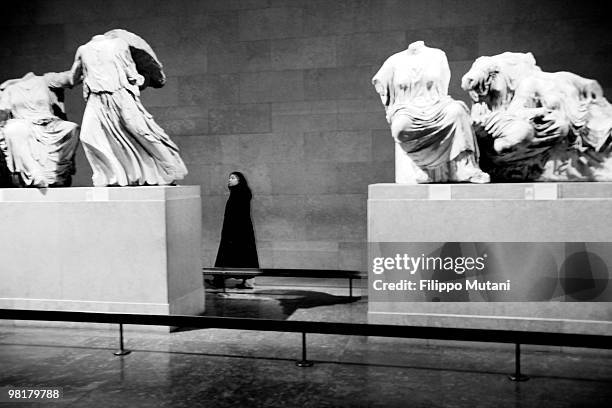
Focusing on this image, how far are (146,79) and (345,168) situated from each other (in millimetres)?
3261

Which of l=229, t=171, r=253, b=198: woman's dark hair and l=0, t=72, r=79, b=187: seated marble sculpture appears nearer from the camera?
l=0, t=72, r=79, b=187: seated marble sculpture

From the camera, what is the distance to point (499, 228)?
184 inches

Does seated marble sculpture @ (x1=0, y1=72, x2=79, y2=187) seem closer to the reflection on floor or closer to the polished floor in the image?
the polished floor

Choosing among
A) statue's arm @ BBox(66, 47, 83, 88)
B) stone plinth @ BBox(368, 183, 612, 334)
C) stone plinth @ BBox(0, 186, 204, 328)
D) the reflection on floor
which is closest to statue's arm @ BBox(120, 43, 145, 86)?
statue's arm @ BBox(66, 47, 83, 88)

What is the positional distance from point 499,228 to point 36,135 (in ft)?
13.6

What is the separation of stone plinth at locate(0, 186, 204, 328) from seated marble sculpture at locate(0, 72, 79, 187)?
19 centimetres

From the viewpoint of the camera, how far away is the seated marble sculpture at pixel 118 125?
211 inches

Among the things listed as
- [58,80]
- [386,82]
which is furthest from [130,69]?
[386,82]

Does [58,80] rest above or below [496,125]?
above

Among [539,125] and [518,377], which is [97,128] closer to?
[539,125]

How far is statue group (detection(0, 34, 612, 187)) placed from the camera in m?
4.66

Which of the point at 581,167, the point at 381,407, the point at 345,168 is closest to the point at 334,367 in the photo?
the point at 381,407

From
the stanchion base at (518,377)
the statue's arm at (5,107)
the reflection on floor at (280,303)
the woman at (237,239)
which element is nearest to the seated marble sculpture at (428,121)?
the stanchion base at (518,377)

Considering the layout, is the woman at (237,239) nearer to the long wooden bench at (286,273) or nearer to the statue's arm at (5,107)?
the long wooden bench at (286,273)
